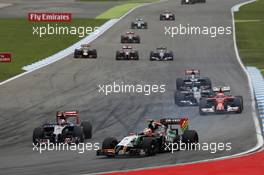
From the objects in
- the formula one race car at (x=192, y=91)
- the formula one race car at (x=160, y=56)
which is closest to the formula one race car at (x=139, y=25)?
the formula one race car at (x=160, y=56)

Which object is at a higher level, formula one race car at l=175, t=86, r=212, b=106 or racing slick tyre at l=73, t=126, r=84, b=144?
→ formula one race car at l=175, t=86, r=212, b=106

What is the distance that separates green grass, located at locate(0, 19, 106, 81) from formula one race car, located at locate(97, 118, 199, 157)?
22.5 m

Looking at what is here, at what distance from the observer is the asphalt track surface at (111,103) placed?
25.0 meters

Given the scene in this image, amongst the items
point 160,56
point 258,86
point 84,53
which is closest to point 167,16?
point 84,53

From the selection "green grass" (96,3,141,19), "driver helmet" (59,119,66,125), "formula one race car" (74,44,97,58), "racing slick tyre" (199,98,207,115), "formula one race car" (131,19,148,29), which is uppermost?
"green grass" (96,3,141,19)

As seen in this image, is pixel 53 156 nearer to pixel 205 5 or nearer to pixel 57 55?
pixel 57 55

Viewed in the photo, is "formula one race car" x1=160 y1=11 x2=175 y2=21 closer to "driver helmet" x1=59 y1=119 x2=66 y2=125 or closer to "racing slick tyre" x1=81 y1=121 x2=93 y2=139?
"driver helmet" x1=59 y1=119 x2=66 y2=125

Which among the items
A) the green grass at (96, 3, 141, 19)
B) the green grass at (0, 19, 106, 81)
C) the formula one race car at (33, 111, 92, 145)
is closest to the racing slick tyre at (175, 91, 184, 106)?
the formula one race car at (33, 111, 92, 145)

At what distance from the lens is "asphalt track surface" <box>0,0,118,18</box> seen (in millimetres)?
96250

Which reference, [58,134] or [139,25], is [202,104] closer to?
[58,134]

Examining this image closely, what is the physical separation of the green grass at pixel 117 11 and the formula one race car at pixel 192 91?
51.8 metres

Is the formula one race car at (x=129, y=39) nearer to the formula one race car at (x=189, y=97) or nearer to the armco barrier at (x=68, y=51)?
the armco barrier at (x=68, y=51)

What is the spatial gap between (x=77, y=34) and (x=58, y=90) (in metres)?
34.3

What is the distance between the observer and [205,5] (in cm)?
10281
